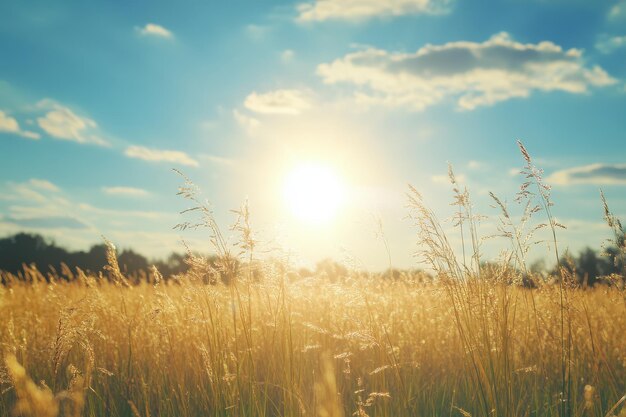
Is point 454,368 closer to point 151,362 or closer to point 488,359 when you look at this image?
point 488,359

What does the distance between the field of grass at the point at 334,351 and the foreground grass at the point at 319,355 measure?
2cm

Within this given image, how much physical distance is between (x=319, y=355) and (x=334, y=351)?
0.16 m

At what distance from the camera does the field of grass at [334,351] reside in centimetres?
345

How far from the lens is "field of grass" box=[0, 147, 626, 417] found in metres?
3.45

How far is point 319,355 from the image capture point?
5203 millimetres

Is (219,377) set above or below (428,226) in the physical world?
below

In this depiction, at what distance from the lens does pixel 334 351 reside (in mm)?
5184

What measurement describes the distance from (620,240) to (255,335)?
344cm

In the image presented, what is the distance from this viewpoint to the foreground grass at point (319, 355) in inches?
138

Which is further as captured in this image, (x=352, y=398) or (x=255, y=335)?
(x=255, y=335)

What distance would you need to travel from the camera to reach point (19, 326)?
265 inches

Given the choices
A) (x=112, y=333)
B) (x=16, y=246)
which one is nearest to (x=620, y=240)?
(x=112, y=333)

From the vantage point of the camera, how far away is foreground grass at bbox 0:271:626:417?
350cm

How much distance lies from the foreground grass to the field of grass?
2 cm
